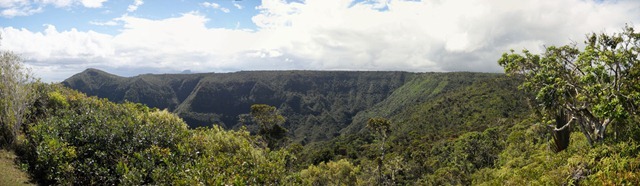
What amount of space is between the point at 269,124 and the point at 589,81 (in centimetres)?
4265

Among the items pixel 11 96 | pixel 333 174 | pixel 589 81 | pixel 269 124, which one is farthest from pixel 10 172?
pixel 333 174

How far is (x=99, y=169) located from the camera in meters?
17.1

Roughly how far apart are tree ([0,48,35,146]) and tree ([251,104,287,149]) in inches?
1151

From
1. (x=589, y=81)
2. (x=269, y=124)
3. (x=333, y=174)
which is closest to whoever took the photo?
(x=589, y=81)

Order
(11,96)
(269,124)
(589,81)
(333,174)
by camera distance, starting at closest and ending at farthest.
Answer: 1. (589,81)
2. (11,96)
3. (269,124)
4. (333,174)

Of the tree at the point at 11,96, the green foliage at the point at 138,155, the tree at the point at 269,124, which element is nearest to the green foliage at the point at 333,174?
the tree at the point at 269,124

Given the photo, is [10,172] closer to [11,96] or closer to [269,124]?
[11,96]

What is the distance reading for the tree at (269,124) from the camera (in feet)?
170

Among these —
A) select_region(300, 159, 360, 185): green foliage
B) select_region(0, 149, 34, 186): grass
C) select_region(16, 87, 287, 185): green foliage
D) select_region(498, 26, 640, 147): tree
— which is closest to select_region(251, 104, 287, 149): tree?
select_region(300, 159, 360, 185): green foliage

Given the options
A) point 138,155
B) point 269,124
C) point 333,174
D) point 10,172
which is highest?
point 138,155

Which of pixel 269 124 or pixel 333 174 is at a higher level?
pixel 269 124

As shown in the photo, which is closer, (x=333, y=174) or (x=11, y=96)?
(x=11, y=96)

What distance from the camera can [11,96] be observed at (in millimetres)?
23578

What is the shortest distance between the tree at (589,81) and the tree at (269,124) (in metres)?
36.6
